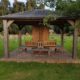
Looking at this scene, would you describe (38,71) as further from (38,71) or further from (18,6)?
(18,6)

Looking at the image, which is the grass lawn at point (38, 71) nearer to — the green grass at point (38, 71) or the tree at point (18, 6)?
the green grass at point (38, 71)

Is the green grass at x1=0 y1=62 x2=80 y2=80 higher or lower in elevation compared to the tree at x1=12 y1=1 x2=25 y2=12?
lower

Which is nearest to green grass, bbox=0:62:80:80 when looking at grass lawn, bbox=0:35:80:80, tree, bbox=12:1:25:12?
grass lawn, bbox=0:35:80:80

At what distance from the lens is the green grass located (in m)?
10.5

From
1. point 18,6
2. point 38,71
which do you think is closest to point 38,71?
point 38,71

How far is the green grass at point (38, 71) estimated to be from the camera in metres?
10.5

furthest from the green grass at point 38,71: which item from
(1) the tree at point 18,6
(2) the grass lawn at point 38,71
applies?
(1) the tree at point 18,6

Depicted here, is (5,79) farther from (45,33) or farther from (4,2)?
(4,2)

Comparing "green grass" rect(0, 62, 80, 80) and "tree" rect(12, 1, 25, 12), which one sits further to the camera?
"tree" rect(12, 1, 25, 12)

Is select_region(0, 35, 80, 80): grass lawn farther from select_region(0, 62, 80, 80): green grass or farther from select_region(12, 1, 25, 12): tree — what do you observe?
select_region(12, 1, 25, 12): tree

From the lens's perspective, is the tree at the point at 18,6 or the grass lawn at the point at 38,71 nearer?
the grass lawn at the point at 38,71

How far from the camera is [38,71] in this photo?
38.8 ft

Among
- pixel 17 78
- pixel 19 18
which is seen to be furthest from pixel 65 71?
pixel 19 18

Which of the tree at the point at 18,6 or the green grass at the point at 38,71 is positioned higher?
the tree at the point at 18,6
